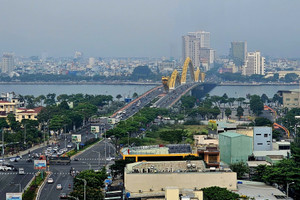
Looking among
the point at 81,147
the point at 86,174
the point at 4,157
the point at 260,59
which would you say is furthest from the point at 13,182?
the point at 260,59

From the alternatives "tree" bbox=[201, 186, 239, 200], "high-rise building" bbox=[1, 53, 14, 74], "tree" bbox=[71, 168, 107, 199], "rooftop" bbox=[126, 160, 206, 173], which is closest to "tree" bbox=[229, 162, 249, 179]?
"rooftop" bbox=[126, 160, 206, 173]

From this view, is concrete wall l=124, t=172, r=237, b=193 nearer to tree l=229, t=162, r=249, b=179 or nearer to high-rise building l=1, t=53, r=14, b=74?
tree l=229, t=162, r=249, b=179

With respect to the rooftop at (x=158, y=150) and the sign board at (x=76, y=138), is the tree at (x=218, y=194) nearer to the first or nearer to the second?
the rooftop at (x=158, y=150)

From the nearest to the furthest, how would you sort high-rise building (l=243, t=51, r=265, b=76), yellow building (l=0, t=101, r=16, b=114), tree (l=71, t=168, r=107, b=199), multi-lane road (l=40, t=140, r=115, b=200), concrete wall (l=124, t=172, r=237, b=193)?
tree (l=71, t=168, r=107, b=199), concrete wall (l=124, t=172, r=237, b=193), multi-lane road (l=40, t=140, r=115, b=200), yellow building (l=0, t=101, r=16, b=114), high-rise building (l=243, t=51, r=265, b=76)

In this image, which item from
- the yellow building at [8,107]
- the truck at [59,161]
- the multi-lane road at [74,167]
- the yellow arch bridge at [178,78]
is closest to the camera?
the multi-lane road at [74,167]

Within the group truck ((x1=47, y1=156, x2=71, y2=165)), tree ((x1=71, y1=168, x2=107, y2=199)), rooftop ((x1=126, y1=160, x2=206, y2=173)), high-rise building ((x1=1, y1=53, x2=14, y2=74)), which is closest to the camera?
tree ((x1=71, y1=168, x2=107, y2=199))

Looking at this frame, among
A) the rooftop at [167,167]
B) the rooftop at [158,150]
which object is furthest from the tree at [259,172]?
the rooftop at [158,150]
